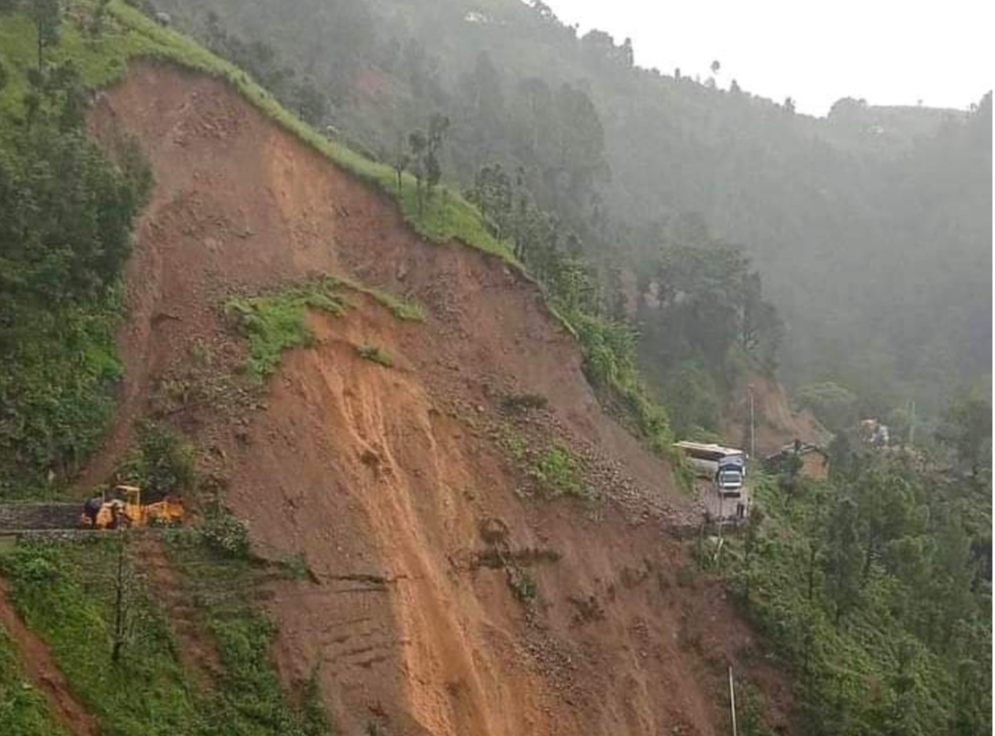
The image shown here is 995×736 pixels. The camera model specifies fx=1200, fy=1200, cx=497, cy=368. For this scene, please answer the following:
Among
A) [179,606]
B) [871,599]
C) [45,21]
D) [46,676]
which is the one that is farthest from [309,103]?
[46,676]

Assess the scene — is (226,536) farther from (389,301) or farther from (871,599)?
(871,599)

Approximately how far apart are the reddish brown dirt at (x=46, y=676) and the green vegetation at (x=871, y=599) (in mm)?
12969

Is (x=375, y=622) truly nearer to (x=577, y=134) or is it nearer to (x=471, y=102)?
(x=577, y=134)

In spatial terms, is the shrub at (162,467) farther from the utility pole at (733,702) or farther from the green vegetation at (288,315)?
the utility pole at (733,702)

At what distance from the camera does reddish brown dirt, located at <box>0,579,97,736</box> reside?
46.2 ft

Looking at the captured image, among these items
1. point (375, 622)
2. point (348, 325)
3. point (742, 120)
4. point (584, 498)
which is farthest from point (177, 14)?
point (742, 120)

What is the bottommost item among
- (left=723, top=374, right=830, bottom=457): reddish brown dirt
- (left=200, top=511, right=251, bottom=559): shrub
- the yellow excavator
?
(left=200, top=511, right=251, bottom=559): shrub

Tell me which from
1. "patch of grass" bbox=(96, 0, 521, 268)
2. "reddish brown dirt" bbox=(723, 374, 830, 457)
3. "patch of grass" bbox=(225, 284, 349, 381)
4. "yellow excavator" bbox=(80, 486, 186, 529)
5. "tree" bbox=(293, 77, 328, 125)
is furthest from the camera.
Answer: "reddish brown dirt" bbox=(723, 374, 830, 457)

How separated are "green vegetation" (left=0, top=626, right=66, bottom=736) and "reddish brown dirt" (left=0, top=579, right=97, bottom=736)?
0.13m

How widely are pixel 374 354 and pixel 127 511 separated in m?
6.15

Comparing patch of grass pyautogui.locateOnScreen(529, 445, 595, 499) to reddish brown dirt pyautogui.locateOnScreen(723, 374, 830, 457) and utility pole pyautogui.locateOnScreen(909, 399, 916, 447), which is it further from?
utility pole pyautogui.locateOnScreen(909, 399, 916, 447)

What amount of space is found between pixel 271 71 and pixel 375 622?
19.4m

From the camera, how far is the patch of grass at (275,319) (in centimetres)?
2055

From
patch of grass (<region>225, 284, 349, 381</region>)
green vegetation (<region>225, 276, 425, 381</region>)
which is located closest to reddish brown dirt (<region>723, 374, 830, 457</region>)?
green vegetation (<region>225, 276, 425, 381</region>)
